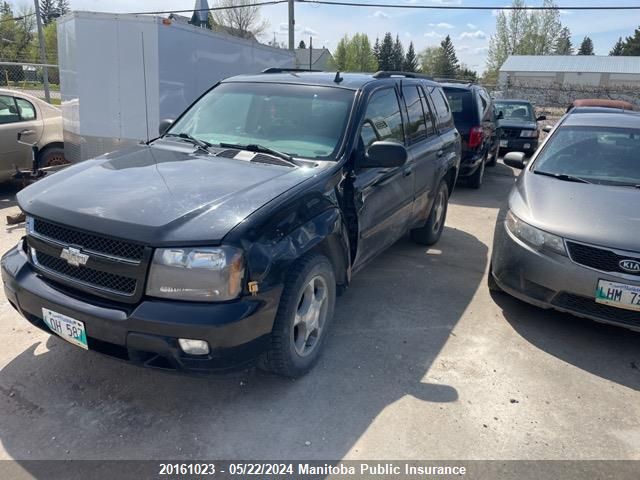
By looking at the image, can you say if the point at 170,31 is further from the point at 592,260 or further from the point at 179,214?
the point at 592,260

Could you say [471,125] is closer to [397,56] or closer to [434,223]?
[434,223]

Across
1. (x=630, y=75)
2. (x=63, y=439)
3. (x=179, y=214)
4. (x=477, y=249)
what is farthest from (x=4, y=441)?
(x=630, y=75)

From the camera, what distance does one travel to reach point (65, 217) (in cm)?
273

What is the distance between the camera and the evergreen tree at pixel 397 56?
72.0m

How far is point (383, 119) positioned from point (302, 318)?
197 centimetres

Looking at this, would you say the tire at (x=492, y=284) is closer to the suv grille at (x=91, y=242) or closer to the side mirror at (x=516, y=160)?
the side mirror at (x=516, y=160)

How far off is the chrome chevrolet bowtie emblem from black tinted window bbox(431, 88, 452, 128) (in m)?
4.25

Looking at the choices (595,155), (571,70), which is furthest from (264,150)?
(571,70)

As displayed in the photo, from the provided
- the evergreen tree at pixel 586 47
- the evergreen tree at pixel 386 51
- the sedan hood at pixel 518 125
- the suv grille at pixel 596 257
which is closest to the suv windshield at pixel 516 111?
the sedan hood at pixel 518 125

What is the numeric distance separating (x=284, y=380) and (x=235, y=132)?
191 cm

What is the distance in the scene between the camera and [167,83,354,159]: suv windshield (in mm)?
3742

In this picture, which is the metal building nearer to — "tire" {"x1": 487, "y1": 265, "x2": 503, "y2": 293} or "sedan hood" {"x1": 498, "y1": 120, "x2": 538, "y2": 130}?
"sedan hood" {"x1": 498, "y1": 120, "x2": 538, "y2": 130}

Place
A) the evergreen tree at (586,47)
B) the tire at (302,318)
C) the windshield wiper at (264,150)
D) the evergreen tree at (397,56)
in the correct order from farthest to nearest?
the evergreen tree at (586,47) < the evergreen tree at (397,56) < the windshield wiper at (264,150) < the tire at (302,318)

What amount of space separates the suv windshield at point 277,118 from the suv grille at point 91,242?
1.44 metres
